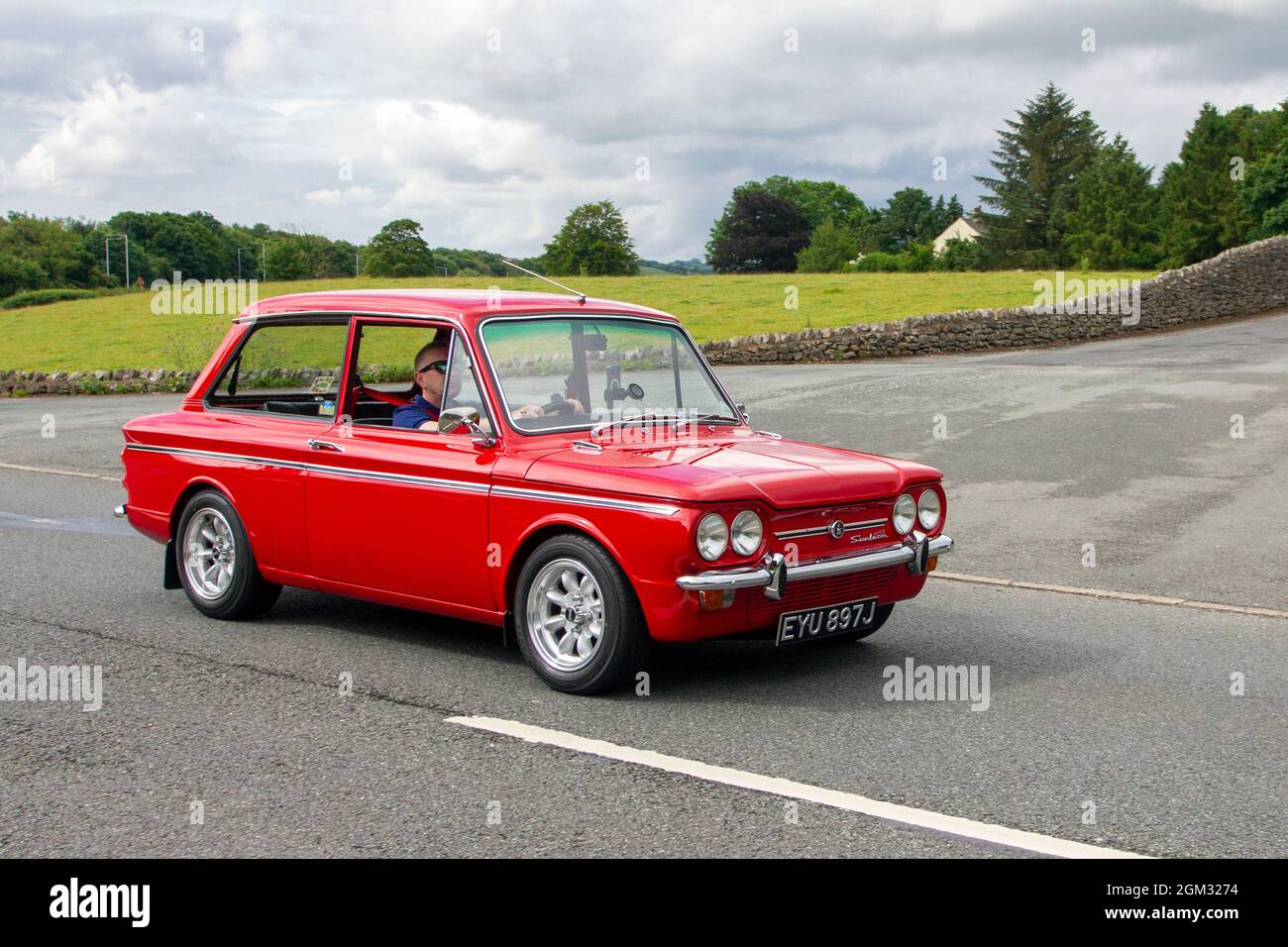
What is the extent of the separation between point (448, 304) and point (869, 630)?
9.13 feet

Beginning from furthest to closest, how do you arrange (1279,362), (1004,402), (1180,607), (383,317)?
(1279,362) < (1004,402) < (1180,607) < (383,317)

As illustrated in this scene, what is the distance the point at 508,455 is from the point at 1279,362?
20745 millimetres

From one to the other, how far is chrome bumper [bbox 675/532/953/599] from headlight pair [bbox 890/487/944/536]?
7 centimetres

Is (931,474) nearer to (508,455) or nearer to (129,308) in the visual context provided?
(508,455)

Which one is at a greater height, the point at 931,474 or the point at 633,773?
the point at 931,474

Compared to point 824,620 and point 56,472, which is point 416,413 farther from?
point 56,472

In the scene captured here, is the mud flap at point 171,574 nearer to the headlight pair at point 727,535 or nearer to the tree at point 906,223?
the headlight pair at point 727,535

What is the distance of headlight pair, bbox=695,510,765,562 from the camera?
5766 mm

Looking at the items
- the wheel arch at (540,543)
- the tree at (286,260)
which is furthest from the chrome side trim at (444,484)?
the tree at (286,260)

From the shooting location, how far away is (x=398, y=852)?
4.23 m

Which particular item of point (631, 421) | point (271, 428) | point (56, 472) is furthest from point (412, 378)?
point (56, 472)

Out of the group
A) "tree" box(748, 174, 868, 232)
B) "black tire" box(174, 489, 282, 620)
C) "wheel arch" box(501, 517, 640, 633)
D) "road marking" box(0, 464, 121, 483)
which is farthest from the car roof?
"tree" box(748, 174, 868, 232)
